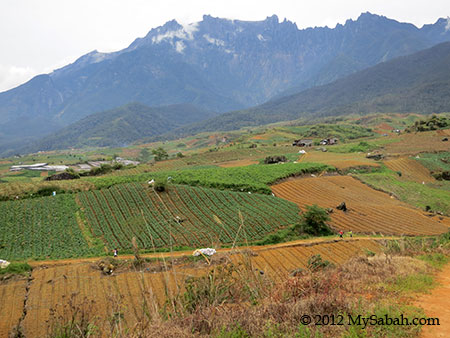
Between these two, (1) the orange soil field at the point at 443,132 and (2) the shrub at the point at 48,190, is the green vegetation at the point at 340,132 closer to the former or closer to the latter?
(1) the orange soil field at the point at 443,132

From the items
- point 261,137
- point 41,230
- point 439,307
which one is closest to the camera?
point 439,307

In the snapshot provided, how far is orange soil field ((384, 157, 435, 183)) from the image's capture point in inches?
1769

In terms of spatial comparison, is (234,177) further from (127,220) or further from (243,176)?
(127,220)

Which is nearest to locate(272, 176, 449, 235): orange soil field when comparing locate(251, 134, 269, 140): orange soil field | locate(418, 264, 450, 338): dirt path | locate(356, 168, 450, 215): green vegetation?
locate(356, 168, 450, 215): green vegetation

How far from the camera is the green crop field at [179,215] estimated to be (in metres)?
23.2

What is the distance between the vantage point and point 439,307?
629 cm

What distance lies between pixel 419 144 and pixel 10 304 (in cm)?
7308

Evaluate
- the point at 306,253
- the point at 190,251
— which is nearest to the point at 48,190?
the point at 190,251

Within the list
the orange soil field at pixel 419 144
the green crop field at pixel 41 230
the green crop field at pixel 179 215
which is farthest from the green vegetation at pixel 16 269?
the orange soil field at pixel 419 144

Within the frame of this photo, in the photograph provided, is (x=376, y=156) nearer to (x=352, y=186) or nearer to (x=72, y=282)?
(x=352, y=186)

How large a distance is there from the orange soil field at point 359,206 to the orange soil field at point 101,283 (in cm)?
490

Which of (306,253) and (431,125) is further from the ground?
(306,253)

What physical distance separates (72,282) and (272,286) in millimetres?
14066

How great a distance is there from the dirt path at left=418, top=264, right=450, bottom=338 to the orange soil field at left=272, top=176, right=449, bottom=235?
18.4 meters
